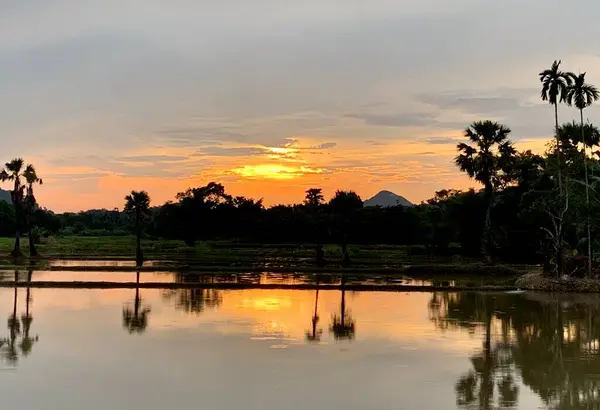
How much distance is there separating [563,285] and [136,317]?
22.9 m

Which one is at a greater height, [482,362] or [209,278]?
[209,278]

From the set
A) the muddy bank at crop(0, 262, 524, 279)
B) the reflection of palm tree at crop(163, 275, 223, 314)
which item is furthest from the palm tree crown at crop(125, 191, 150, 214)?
the reflection of palm tree at crop(163, 275, 223, 314)

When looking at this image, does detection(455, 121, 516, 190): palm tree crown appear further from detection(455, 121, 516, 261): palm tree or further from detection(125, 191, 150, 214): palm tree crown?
detection(125, 191, 150, 214): palm tree crown

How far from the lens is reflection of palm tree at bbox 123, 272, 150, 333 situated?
1945 cm

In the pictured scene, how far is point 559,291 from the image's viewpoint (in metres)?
33.0

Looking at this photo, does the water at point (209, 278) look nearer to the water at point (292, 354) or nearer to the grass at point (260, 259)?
the grass at point (260, 259)

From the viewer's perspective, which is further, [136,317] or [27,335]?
[136,317]

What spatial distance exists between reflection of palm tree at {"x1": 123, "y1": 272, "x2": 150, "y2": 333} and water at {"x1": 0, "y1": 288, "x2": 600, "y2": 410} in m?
0.08

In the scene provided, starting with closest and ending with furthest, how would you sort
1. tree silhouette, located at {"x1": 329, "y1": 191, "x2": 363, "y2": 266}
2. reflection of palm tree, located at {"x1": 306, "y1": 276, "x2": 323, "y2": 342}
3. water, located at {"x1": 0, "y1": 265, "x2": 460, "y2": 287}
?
reflection of palm tree, located at {"x1": 306, "y1": 276, "x2": 323, "y2": 342} < water, located at {"x1": 0, "y1": 265, "x2": 460, "y2": 287} < tree silhouette, located at {"x1": 329, "y1": 191, "x2": 363, "y2": 266}

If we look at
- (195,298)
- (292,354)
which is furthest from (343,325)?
(195,298)

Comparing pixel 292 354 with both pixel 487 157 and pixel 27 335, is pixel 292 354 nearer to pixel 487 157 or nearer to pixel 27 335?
pixel 27 335

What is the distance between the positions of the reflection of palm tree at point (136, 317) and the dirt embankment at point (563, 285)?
69.3ft

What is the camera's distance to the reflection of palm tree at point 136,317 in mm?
19453

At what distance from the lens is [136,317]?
71.3 ft
